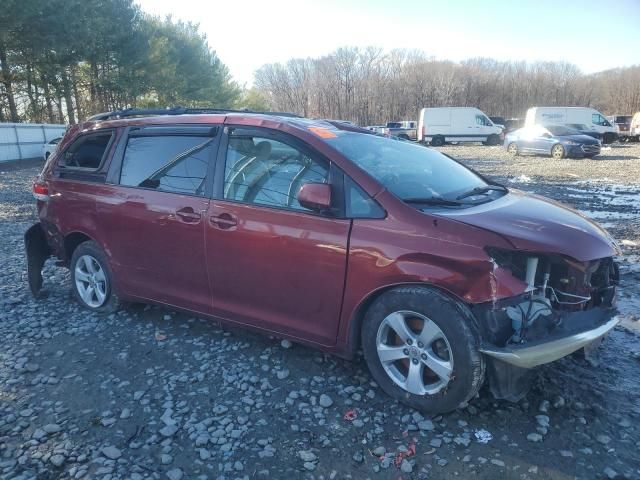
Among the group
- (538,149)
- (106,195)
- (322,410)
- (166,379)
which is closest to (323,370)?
(322,410)

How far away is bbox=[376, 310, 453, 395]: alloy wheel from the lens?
2.92m

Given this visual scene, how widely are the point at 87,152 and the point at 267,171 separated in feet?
7.38

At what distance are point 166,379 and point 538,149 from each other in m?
23.3

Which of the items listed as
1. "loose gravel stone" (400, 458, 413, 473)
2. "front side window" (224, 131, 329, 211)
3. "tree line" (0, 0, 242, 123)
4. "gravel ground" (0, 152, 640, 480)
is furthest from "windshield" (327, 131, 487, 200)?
"tree line" (0, 0, 242, 123)

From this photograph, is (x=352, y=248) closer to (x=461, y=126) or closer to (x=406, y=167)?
(x=406, y=167)

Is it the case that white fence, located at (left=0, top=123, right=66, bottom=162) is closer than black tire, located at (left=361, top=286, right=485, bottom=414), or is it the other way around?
black tire, located at (left=361, top=286, right=485, bottom=414)

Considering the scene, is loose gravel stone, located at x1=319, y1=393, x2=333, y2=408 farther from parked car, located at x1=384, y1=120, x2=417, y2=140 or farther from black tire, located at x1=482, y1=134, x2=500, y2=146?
parked car, located at x1=384, y1=120, x2=417, y2=140

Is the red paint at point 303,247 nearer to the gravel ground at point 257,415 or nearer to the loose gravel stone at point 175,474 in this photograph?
the gravel ground at point 257,415

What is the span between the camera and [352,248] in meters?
3.08

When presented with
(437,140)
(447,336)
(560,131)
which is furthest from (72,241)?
(437,140)

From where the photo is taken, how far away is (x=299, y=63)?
280 feet

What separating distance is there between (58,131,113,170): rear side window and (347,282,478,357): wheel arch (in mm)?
2928

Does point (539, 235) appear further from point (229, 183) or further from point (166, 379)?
point (166, 379)

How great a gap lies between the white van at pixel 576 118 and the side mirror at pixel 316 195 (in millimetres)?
33277
